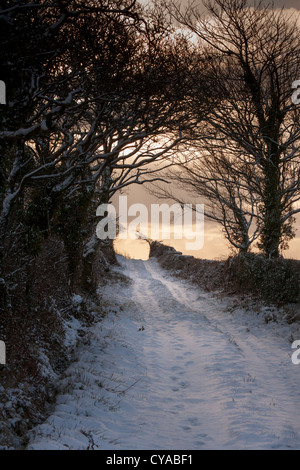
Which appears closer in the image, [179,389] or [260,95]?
[179,389]

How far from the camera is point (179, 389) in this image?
6879 mm

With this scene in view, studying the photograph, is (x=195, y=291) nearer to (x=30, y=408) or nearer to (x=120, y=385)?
(x=120, y=385)

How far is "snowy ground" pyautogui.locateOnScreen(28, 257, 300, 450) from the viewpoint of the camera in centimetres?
488

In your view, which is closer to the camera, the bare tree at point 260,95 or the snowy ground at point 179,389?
the snowy ground at point 179,389

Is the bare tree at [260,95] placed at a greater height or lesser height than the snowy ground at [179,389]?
greater

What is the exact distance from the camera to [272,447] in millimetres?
4613

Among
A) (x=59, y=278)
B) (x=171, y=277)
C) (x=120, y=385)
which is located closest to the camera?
(x=120, y=385)

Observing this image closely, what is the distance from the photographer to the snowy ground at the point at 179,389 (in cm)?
488

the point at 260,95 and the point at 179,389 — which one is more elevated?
the point at 260,95

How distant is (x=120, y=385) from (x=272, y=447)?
9.52ft

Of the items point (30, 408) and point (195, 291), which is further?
point (195, 291)

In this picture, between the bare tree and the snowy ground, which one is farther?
the bare tree

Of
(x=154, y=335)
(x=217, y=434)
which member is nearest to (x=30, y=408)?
(x=217, y=434)

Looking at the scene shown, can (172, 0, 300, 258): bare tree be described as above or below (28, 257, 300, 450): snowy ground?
above
